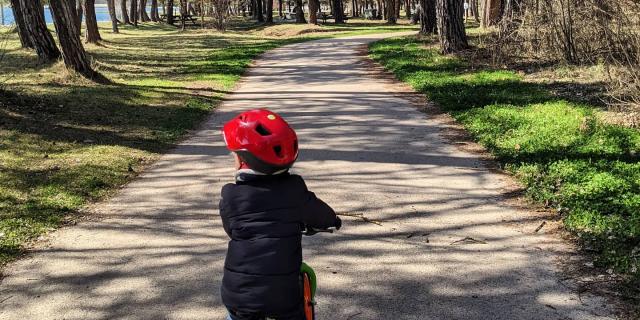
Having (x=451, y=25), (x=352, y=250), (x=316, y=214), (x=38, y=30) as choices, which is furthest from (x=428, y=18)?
(x=316, y=214)

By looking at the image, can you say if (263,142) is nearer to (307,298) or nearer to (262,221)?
(262,221)

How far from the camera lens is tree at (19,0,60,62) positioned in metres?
13.8

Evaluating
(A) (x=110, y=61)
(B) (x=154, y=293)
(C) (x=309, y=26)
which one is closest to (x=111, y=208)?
→ (B) (x=154, y=293)

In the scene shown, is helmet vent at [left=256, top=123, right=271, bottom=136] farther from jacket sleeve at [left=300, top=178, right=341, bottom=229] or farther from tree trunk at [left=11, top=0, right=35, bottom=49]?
tree trunk at [left=11, top=0, right=35, bottom=49]

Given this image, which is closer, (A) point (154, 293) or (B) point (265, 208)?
(B) point (265, 208)

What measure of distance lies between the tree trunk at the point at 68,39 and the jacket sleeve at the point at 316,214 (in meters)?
11.6

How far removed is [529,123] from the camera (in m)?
8.16

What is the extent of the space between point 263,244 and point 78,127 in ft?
25.0

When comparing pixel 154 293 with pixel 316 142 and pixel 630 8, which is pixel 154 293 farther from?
pixel 630 8

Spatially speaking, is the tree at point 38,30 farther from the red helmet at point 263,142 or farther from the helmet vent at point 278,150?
the helmet vent at point 278,150

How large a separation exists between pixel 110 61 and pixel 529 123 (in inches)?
581

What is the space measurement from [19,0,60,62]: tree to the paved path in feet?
27.4

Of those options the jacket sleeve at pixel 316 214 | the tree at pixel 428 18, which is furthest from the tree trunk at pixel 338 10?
the jacket sleeve at pixel 316 214

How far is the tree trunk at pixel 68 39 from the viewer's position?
12422 mm
